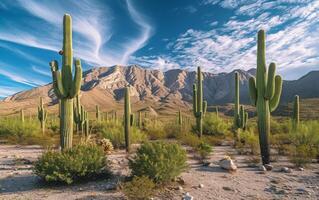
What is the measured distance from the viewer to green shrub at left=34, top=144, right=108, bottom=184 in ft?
27.3

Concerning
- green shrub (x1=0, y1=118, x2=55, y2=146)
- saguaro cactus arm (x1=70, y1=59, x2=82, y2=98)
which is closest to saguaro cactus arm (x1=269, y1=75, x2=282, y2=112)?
saguaro cactus arm (x1=70, y1=59, x2=82, y2=98)

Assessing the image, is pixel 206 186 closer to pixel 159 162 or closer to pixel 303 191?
pixel 159 162

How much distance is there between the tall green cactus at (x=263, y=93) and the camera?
11.2 meters

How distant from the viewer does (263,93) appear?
37.5ft

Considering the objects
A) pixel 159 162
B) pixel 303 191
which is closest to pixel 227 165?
pixel 303 191

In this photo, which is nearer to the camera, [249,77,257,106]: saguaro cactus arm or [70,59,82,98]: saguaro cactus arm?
[70,59,82,98]: saguaro cactus arm

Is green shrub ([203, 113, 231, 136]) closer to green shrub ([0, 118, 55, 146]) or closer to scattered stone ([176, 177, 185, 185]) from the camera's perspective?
green shrub ([0, 118, 55, 146])

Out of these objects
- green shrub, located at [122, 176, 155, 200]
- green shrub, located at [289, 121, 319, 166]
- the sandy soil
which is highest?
green shrub, located at [289, 121, 319, 166]

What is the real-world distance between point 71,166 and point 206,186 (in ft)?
11.7

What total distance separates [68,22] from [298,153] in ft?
32.0

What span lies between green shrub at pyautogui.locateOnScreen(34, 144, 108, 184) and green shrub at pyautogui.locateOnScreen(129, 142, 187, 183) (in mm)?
1113

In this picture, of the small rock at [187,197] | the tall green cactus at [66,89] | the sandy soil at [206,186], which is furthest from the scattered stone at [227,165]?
the tall green cactus at [66,89]

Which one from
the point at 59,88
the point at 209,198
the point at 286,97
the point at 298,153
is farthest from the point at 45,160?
the point at 286,97

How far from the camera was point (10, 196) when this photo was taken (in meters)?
7.50
